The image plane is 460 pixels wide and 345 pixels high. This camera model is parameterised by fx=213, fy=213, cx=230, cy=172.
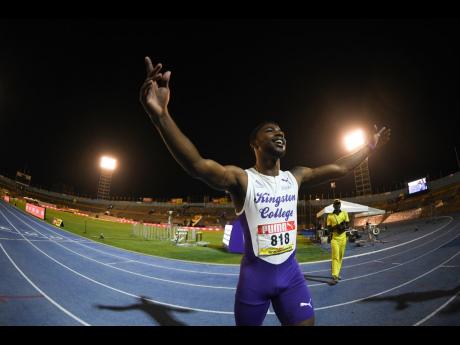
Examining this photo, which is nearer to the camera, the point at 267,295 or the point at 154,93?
the point at 154,93

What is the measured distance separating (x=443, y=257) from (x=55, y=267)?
1331 cm

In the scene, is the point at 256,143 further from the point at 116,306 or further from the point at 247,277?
the point at 116,306

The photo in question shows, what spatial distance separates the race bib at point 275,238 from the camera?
76.0 inches

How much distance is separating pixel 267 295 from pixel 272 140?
1.39 m

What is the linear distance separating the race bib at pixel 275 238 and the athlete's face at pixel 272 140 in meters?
0.69

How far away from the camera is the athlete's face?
2.02m

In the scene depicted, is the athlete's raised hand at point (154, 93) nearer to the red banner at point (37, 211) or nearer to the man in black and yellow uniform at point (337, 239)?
the man in black and yellow uniform at point (337, 239)

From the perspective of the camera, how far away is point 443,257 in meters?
7.09

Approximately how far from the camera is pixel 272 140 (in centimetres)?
202

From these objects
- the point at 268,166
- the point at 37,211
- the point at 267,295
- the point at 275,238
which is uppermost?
the point at 268,166

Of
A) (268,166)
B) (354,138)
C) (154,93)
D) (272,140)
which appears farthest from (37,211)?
(354,138)

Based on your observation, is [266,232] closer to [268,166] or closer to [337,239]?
[268,166]

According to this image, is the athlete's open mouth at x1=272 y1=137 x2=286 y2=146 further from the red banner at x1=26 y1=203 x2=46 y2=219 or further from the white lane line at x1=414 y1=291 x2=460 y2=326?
the red banner at x1=26 y1=203 x2=46 y2=219
